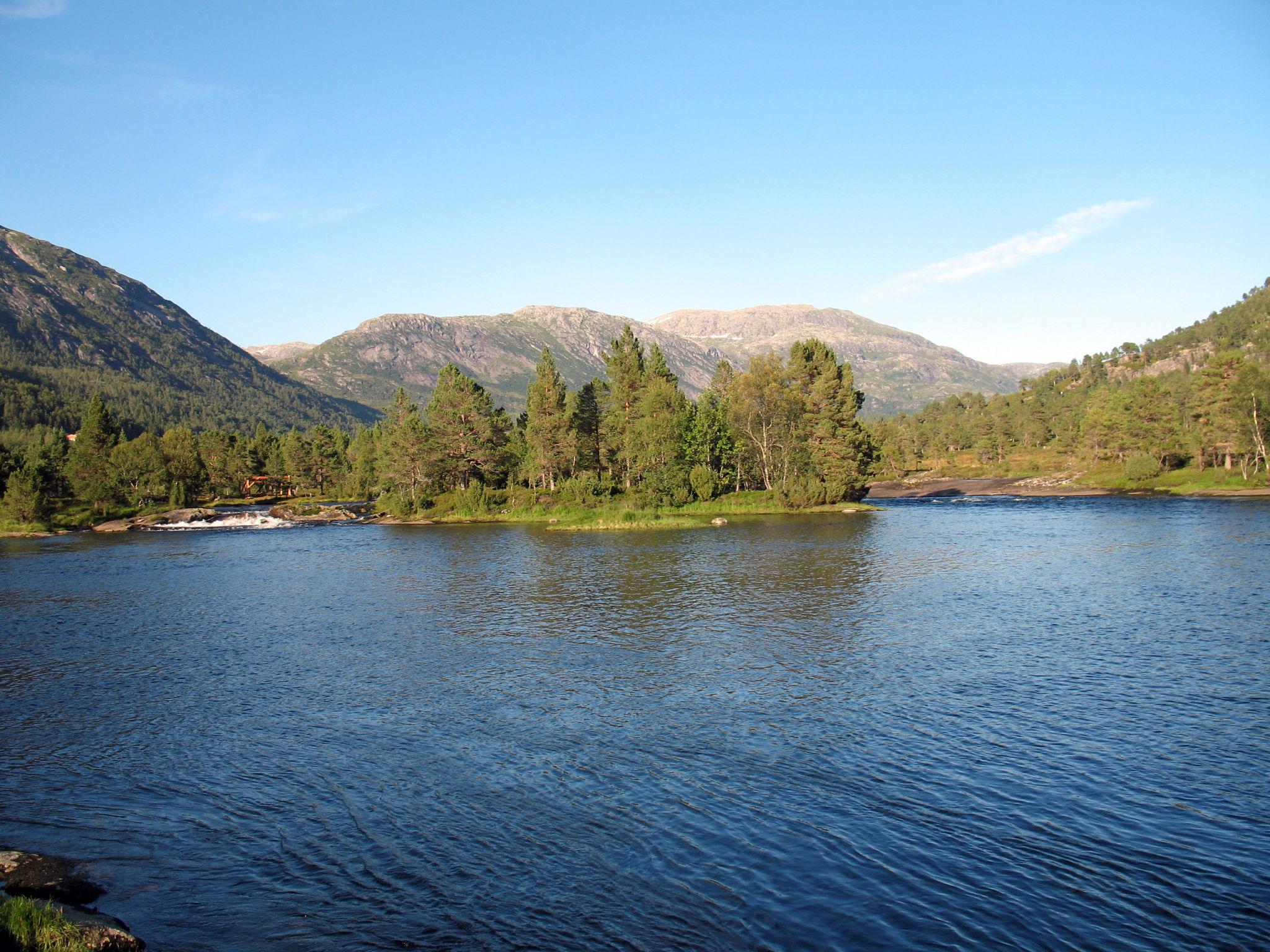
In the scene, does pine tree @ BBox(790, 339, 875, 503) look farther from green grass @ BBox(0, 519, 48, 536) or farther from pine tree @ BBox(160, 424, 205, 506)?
green grass @ BBox(0, 519, 48, 536)

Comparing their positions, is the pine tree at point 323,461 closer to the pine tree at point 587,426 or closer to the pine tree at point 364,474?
the pine tree at point 364,474

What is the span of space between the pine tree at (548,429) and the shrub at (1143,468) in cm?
10021

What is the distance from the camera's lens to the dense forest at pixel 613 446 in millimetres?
113812

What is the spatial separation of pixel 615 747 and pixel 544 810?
4314mm

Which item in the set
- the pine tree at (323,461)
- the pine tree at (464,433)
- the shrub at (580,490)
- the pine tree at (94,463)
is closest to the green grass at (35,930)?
the shrub at (580,490)

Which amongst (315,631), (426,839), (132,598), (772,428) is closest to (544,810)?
(426,839)

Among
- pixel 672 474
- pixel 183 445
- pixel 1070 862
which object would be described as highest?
pixel 183 445

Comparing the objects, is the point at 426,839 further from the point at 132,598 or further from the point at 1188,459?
the point at 1188,459

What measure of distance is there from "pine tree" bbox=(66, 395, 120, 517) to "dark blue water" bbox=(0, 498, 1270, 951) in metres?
94.8

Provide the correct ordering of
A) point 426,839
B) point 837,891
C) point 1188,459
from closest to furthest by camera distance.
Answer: point 837,891
point 426,839
point 1188,459

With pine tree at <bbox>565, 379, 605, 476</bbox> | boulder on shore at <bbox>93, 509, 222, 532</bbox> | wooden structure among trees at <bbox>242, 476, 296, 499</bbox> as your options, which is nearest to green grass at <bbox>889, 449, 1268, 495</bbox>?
pine tree at <bbox>565, 379, 605, 476</bbox>

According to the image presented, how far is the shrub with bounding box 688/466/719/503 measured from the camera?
11400cm

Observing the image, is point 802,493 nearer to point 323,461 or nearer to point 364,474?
point 364,474

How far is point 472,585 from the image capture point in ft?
181
